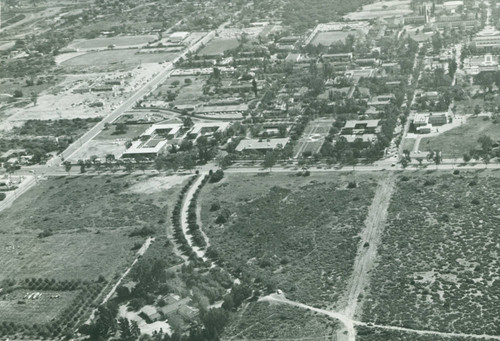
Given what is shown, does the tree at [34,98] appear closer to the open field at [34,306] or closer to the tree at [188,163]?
the tree at [188,163]

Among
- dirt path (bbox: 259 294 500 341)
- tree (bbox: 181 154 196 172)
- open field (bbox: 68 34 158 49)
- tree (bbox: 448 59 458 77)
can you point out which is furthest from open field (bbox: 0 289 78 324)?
open field (bbox: 68 34 158 49)

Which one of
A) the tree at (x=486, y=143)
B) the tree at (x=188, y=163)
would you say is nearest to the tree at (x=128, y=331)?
the tree at (x=188, y=163)

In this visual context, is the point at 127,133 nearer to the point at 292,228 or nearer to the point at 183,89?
the point at 183,89

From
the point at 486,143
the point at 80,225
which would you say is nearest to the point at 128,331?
the point at 80,225

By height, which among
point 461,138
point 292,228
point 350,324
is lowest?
point 461,138

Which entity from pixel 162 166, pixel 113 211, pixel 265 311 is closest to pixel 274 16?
pixel 162 166
